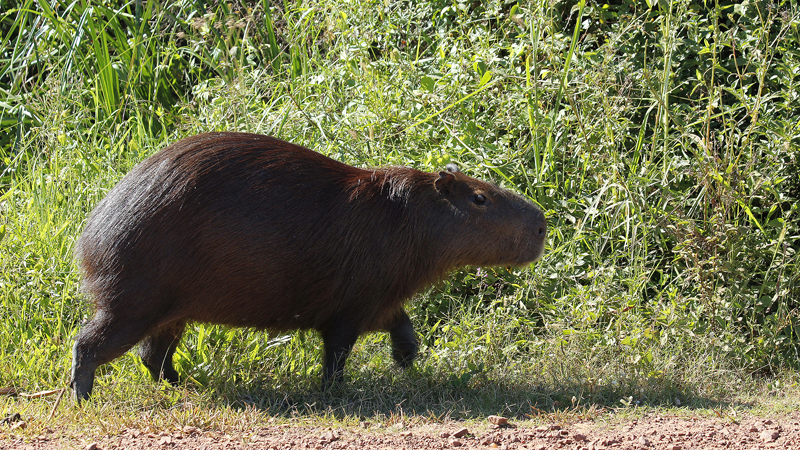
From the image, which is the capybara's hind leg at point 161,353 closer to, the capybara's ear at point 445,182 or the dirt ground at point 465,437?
the dirt ground at point 465,437

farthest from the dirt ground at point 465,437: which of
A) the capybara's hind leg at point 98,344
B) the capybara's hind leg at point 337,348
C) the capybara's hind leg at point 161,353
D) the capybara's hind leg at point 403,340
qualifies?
the capybara's hind leg at point 403,340

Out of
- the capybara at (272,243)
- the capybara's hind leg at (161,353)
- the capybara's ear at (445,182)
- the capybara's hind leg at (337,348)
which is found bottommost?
the capybara's hind leg at (161,353)

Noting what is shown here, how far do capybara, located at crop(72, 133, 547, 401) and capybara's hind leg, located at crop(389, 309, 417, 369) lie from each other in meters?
0.01

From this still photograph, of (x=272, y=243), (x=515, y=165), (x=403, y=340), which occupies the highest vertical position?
(x=515, y=165)

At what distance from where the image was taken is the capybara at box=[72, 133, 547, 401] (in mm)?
3629

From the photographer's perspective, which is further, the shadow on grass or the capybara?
the shadow on grass

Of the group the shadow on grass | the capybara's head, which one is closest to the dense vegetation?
the shadow on grass

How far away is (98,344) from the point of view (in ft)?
12.0

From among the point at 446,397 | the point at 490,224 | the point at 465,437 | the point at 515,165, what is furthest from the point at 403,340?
the point at 515,165

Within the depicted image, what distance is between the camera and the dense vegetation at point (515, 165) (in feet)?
14.0

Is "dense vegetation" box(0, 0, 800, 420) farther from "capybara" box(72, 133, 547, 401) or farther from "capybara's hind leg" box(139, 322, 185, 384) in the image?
"capybara" box(72, 133, 547, 401)

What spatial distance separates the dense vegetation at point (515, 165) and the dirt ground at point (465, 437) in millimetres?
419

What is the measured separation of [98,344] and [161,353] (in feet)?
1.73

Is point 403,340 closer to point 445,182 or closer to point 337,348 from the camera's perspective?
point 337,348
